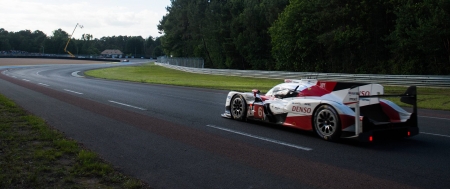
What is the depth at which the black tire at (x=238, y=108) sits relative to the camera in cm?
1121

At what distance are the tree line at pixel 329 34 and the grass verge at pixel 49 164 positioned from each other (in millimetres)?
31249

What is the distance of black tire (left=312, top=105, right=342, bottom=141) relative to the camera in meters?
8.36

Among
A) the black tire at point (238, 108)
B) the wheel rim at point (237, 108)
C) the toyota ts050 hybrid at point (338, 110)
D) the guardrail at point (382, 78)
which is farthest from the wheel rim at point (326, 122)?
the guardrail at point (382, 78)

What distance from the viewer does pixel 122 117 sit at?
40.3 feet

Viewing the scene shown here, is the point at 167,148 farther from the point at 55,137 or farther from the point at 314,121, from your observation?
the point at 314,121

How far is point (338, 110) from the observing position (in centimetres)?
831

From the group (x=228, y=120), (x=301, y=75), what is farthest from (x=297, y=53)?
(x=228, y=120)

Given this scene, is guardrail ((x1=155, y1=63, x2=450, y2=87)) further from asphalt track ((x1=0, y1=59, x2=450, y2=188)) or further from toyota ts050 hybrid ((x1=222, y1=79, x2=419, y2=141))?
asphalt track ((x1=0, y1=59, x2=450, y2=188))

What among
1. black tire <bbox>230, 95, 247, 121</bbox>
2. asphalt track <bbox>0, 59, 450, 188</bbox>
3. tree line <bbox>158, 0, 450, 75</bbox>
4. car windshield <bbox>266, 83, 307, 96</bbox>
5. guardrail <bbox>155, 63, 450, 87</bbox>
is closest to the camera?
asphalt track <bbox>0, 59, 450, 188</bbox>

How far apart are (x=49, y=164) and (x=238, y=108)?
19.2ft

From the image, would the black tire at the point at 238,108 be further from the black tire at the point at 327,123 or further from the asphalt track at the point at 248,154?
the black tire at the point at 327,123

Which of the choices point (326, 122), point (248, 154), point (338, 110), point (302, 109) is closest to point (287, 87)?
point (302, 109)

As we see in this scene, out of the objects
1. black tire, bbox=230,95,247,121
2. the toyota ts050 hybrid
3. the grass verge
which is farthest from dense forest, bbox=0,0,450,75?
the grass verge

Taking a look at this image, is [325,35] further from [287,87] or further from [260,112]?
[260,112]
